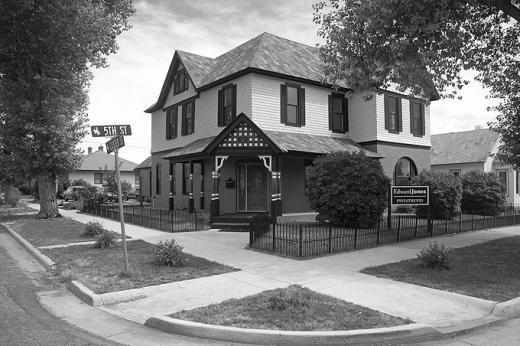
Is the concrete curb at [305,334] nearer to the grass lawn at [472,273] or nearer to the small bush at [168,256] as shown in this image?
the grass lawn at [472,273]

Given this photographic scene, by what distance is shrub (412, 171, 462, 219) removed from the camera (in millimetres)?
18250

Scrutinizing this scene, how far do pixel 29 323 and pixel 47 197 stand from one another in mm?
17681

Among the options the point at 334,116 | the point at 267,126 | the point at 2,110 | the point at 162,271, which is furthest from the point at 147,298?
the point at 2,110

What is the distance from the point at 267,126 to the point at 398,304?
13.4 metres

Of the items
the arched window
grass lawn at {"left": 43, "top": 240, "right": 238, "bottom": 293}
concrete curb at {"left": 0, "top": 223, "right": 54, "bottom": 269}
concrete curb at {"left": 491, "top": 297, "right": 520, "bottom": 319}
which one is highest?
the arched window

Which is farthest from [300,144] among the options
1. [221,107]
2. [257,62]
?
[221,107]

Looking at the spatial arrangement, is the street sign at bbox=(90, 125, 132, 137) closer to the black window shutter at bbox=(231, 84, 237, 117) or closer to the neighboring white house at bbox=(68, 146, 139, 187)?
the black window shutter at bbox=(231, 84, 237, 117)

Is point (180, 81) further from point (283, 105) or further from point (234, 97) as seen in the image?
point (283, 105)

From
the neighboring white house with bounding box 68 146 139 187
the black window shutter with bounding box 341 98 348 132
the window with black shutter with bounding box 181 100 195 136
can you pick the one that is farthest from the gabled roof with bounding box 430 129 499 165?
the neighboring white house with bounding box 68 146 139 187

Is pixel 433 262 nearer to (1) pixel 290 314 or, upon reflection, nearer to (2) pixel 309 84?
(1) pixel 290 314

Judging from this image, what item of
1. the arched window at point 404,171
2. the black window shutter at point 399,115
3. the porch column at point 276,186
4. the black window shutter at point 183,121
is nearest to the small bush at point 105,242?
the porch column at point 276,186

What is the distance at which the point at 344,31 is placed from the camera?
13000mm

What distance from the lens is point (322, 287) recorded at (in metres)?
7.83

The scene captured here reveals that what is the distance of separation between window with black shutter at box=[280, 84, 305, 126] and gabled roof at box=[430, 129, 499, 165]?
17.2m
